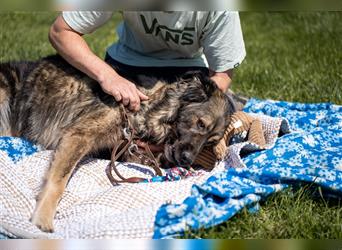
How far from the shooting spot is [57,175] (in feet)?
12.6

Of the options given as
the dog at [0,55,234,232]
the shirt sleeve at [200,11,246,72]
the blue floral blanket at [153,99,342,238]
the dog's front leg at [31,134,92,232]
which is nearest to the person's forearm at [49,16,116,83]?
the dog at [0,55,234,232]

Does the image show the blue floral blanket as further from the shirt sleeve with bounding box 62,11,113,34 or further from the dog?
the shirt sleeve with bounding box 62,11,113,34

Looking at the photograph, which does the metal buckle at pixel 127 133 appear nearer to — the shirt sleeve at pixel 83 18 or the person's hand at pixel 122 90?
the person's hand at pixel 122 90

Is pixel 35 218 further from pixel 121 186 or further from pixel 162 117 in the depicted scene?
pixel 162 117

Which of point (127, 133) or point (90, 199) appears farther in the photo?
point (127, 133)

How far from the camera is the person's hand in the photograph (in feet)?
14.0

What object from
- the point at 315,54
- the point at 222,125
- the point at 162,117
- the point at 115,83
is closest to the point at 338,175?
the point at 222,125

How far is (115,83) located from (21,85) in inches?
43.7

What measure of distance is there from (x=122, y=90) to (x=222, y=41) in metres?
0.98

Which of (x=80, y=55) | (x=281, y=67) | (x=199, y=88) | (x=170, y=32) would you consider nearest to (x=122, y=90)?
(x=80, y=55)

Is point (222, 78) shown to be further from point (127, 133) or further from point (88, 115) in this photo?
point (88, 115)

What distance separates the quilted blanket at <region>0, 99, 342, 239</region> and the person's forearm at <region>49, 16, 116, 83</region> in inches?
28.8

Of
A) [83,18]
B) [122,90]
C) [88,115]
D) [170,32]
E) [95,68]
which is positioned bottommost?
[88,115]

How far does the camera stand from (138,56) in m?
5.00
